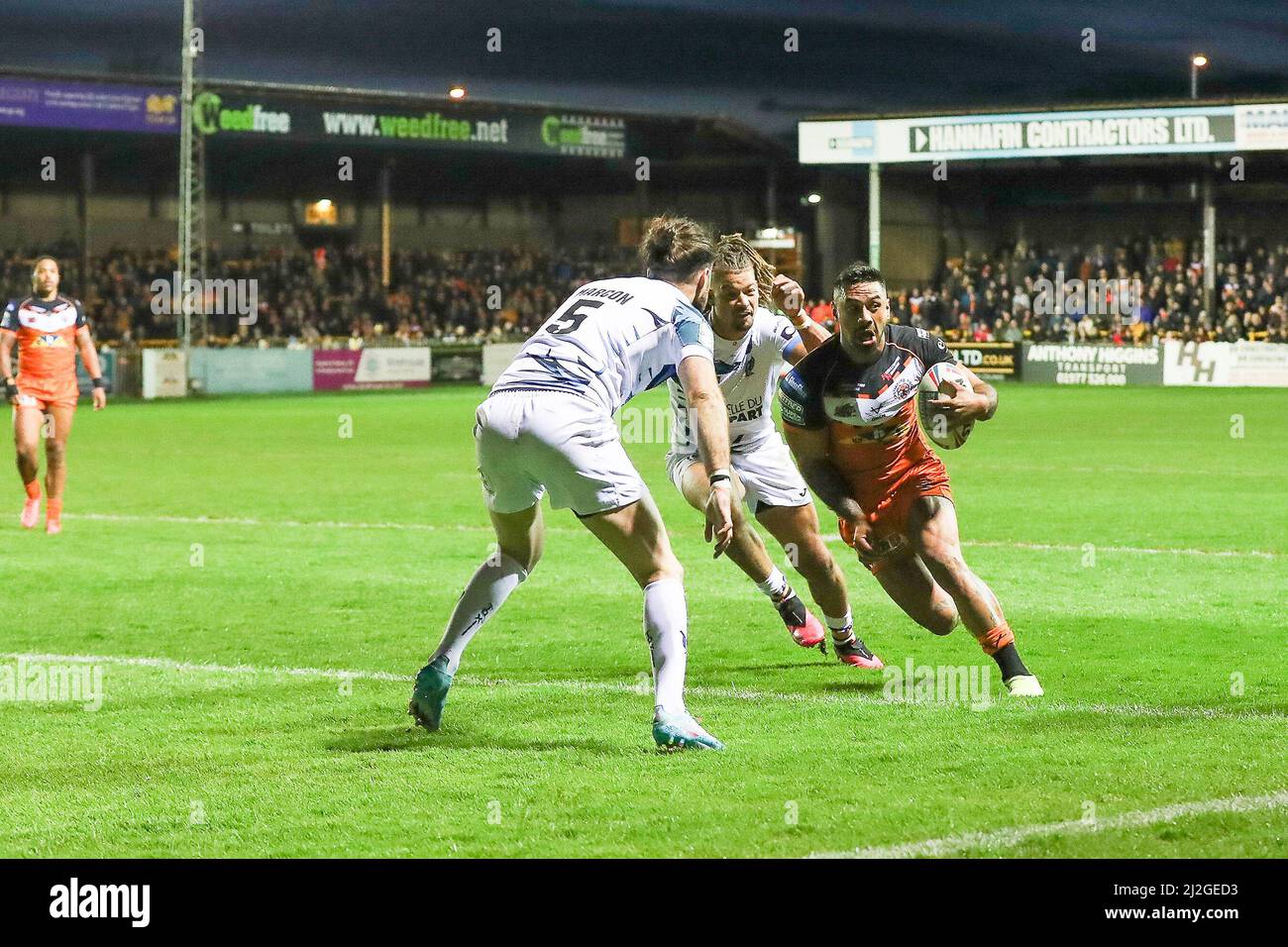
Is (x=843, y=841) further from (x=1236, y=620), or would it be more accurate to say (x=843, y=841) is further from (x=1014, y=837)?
(x=1236, y=620)

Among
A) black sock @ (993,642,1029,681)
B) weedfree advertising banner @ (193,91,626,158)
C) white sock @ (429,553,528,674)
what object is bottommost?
black sock @ (993,642,1029,681)

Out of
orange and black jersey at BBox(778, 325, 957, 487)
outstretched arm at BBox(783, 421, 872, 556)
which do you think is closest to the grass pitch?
outstretched arm at BBox(783, 421, 872, 556)

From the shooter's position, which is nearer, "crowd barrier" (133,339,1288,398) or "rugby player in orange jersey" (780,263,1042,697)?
"rugby player in orange jersey" (780,263,1042,697)

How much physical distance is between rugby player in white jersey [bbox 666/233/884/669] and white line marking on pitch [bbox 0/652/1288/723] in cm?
96

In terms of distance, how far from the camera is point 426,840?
579 centimetres

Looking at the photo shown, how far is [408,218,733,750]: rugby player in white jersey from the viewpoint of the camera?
706cm

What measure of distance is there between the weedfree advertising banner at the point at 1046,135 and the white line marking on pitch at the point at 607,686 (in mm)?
43956

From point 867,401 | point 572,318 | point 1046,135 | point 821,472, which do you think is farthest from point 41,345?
point 1046,135

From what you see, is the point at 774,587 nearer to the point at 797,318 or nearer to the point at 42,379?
the point at 797,318

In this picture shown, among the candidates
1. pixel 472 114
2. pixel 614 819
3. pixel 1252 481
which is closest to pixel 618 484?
pixel 614 819

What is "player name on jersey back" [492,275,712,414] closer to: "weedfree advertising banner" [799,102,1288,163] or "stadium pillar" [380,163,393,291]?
"weedfree advertising banner" [799,102,1288,163]

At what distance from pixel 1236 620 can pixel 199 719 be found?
5898 millimetres
